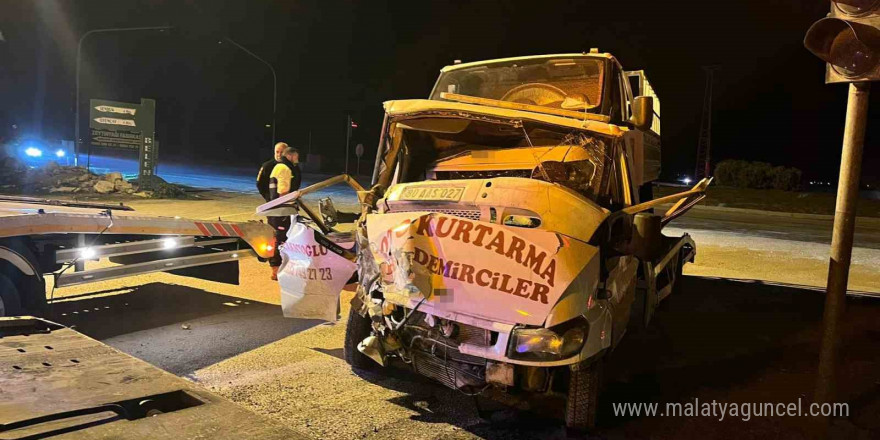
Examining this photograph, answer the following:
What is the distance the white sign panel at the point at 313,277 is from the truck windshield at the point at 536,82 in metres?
1.89

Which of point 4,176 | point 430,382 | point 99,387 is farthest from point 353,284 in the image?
point 4,176

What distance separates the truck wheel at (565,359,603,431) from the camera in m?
3.76

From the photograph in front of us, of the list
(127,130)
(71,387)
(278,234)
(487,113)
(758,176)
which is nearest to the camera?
(71,387)

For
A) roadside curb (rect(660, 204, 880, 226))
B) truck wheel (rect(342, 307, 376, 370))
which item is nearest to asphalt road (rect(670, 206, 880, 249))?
roadside curb (rect(660, 204, 880, 226))

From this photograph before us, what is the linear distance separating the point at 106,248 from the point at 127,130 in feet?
58.6

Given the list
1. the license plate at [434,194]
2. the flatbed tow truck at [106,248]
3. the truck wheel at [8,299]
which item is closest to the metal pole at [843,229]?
the license plate at [434,194]

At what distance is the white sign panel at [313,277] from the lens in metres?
5.10

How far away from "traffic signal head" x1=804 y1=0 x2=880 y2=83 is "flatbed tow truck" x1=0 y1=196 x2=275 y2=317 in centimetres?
568

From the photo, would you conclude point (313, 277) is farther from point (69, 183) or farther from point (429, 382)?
point (69, 183)

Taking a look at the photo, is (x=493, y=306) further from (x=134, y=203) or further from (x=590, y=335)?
(x=134, y=203)

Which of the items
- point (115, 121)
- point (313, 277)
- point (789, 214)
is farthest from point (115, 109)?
point (789, 214)

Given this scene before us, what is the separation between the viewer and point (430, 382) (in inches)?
191

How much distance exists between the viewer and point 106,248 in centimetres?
567

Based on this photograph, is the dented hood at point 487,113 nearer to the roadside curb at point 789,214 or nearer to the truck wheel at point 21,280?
the truck wheel at point 21,280
